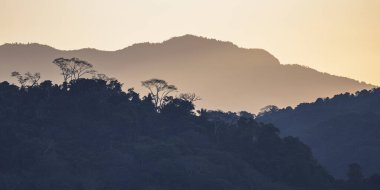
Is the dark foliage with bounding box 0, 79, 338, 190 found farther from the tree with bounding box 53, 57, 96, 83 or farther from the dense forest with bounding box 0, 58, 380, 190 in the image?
the tree with bounding box 53, 57, 96, 83

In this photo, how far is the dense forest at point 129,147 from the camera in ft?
473

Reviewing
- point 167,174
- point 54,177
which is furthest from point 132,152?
point 54,177

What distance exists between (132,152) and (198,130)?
2144cm

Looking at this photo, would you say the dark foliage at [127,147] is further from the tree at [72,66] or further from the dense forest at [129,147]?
the tree at [72,66]

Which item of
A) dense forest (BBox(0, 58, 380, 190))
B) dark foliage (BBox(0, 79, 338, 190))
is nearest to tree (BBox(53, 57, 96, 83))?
dense forest (BBox(0, 58, 380, 190))

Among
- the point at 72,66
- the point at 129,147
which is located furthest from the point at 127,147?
the point at 72,66

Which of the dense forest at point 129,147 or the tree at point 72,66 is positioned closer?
the dense forest at point 129,147

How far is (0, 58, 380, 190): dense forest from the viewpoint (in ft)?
473

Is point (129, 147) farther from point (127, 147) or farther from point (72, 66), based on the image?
point (72, 66)

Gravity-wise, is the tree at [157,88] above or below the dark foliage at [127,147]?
above

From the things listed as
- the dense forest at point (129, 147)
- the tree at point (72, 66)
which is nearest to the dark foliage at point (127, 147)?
the dense forest at point (129, 147)

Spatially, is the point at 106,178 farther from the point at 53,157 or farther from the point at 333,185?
the point at 333,185

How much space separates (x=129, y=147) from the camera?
157m

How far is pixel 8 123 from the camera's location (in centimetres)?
15050
